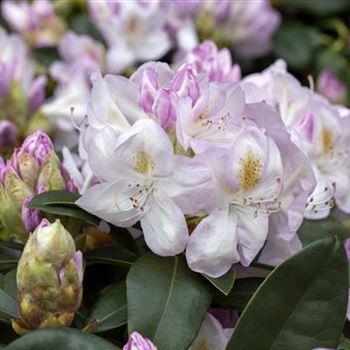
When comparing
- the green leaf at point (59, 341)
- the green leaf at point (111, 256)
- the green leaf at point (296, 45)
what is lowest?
the green leaf at point (296, 45)

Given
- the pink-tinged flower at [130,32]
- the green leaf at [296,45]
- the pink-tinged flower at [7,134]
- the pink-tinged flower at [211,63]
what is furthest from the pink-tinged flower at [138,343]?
the green leaf at [296,45]

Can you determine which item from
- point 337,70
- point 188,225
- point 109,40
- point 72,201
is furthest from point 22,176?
point 337,70

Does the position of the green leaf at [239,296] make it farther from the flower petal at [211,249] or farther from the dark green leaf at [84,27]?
the dark green leaf at [84,27]

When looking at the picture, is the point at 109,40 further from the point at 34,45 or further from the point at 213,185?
the point at 213,185

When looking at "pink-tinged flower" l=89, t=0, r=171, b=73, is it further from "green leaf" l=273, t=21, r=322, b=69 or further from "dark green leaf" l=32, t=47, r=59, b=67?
"green leaf" l=273, t=21, r=322, b=69

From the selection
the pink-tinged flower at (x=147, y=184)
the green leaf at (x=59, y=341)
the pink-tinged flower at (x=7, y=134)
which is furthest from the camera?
the pink-tinged flower at (x=7, y=134)

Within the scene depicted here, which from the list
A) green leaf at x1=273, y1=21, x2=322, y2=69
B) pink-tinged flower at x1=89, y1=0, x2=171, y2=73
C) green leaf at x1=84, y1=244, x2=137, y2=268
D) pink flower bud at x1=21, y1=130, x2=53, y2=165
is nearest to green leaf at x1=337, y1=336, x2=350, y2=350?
green leaf at x1=84, y1=244, x2=137, y2=268
